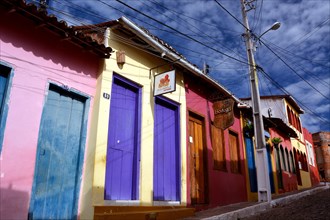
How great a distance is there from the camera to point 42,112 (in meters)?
5.26

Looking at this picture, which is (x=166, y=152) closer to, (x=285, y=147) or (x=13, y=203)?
(x=13, y=203)

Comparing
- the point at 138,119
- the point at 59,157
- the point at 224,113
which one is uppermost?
the point at 224,113

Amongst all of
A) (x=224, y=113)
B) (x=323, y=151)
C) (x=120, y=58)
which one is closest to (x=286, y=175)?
(x=224, y=113)

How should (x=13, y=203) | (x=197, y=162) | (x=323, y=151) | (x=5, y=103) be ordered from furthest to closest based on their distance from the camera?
(x=323, y=151) → (x=197, y=162) → (x=5, y=103) → (x=13, y=203)

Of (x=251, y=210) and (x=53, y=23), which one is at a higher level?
(x=53, y=23)

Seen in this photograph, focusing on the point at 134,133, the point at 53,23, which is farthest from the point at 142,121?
the point at 53,23

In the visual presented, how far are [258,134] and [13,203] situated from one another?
8.13 meters

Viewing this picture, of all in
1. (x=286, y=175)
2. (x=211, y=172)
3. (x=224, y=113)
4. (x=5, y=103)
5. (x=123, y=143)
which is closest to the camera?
(x=5, y=103)

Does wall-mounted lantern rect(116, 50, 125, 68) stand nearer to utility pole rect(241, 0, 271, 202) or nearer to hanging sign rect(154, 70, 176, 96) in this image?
hanging sign rect(154, 70, 176, 96)

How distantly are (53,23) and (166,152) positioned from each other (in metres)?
4.45

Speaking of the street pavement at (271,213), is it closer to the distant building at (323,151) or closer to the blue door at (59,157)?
the blue door at (59,157)

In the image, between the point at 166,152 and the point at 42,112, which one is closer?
the point at 42,112

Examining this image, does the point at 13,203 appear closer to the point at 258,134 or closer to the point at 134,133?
the point at 134,133

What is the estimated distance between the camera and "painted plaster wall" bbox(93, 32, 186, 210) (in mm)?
5926
